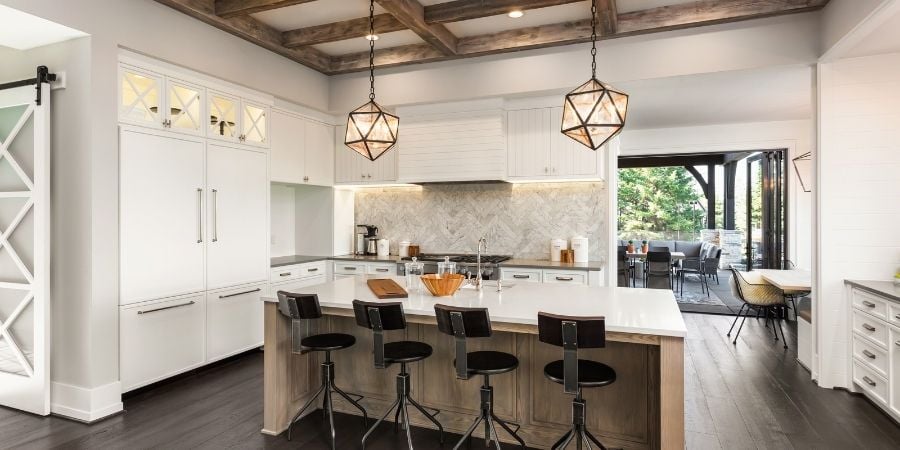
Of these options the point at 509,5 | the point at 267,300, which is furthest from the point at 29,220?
the point at 509,5

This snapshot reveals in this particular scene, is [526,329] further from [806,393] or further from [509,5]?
[806,393]

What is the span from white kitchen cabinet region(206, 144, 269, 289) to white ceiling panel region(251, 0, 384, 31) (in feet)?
4.07

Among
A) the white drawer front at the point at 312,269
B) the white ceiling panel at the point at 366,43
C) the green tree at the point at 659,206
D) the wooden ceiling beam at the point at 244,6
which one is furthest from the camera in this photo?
the green tree at the point at 659,206

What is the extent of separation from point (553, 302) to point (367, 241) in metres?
3.75

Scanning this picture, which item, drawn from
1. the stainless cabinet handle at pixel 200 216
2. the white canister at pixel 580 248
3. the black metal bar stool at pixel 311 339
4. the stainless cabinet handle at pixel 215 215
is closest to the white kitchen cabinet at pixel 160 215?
the stainless cabinet handle at pixel 200 216

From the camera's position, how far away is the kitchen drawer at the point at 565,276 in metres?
4.76

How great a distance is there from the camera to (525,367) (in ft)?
9.45

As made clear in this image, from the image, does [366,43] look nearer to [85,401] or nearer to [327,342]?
[327,342]

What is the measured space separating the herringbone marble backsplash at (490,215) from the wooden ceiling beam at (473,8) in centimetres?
209

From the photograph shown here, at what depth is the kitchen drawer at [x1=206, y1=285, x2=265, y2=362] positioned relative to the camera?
430 centimetres

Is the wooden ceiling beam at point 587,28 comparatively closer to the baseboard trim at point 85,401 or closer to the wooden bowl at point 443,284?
the wooden bowl at point 443,284

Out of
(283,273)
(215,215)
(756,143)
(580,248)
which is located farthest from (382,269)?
(756,143)

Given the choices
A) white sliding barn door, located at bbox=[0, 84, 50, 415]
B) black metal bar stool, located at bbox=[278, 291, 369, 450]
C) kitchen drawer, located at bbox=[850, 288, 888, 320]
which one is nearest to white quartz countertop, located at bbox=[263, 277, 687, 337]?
black metal bar stool, located at bbox=[278, 291, 369, 450]

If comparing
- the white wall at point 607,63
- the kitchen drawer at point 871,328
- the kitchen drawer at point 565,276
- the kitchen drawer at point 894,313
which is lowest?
the kitchen drawer at point 871,328
